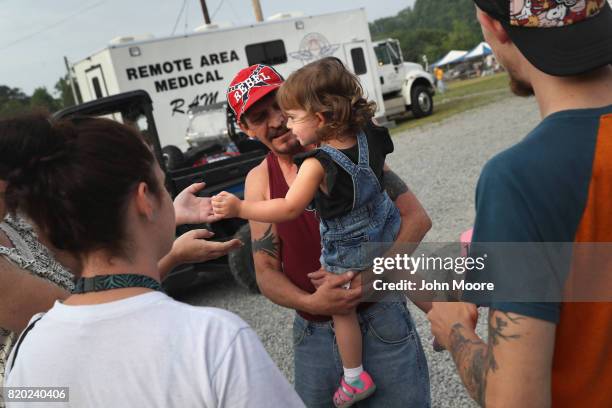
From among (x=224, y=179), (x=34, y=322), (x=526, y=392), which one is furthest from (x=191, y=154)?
(x=526, y=392)

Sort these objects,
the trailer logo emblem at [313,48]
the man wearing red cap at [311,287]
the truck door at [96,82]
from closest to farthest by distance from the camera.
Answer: the man wearing red cap at [311,287]
the truck door at [96,82]
the trailer logo emblem at [313,48]

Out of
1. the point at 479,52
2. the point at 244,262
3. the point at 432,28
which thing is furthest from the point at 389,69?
the point at 432,28

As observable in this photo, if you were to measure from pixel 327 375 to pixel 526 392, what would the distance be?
46.5 inches

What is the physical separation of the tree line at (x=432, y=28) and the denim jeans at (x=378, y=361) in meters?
55.4

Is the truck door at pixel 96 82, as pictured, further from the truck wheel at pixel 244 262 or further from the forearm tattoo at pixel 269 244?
the forearm tattoo at pixel 269 244

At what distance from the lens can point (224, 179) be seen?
5.62m

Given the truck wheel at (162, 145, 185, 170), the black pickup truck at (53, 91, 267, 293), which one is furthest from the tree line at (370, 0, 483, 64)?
the black pickup truck at (53, 91, 267, 293)

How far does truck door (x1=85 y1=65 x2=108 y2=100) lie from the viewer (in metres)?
12.7

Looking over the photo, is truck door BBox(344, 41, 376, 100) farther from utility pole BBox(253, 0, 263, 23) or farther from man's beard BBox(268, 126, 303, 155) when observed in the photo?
man's beard BBox(268, 126, 303, 155)

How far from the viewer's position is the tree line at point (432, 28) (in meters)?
77.8

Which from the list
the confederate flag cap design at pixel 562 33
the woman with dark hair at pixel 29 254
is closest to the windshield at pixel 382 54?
the woman with dark hair at pixel 29 254

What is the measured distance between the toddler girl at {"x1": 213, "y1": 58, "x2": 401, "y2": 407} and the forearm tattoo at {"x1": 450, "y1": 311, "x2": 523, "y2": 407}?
73cm

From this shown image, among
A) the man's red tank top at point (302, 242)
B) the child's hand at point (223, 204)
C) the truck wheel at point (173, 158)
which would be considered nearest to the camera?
the child's hand at point (223, 204)

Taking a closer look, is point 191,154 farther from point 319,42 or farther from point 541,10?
point 319,42
